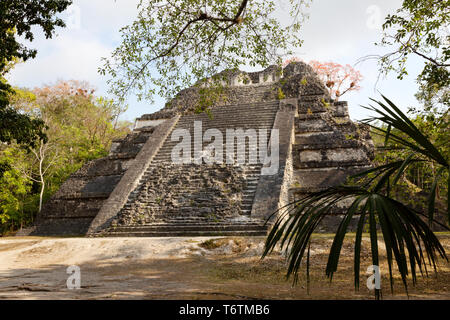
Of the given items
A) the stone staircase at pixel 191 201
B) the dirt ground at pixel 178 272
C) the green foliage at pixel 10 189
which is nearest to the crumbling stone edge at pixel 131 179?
the stone staircase at pixel 191 201

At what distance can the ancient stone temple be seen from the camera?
795 centimetres

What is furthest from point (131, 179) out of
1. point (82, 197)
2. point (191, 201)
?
point (191, 201)

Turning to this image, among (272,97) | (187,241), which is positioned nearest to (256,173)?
(187,241)

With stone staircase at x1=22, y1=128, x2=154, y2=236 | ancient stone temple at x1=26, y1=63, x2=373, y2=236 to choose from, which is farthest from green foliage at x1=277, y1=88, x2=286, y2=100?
stone staircase at x1=22, y1=128, x2=154, y2=236

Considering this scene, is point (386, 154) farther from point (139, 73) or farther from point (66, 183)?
point (66, 183)

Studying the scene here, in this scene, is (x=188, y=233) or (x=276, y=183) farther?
(x=276, y=183)

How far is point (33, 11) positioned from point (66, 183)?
632 cm

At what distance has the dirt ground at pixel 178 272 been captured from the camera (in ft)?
11.1

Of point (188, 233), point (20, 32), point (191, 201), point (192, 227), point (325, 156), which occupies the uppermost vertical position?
point (20, 32)

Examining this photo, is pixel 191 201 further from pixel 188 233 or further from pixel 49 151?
pixel 49 151

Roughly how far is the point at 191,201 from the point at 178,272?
3.67 m

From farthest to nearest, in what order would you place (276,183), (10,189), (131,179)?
(10,189)
(131,179)
(276,183)

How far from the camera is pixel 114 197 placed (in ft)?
30.2

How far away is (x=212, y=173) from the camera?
943 cm
